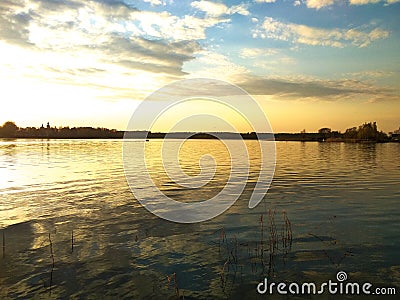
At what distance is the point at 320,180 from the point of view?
126 feet

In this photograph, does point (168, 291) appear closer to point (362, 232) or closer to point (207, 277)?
point (207, 277)

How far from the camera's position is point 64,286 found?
11336 millimetres

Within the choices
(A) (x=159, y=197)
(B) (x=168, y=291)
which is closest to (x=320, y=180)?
(A) (x=159, y=197)

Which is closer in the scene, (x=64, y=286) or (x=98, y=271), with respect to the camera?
(x=64, y=286)

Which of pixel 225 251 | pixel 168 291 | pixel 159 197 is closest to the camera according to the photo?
pixel 168 291

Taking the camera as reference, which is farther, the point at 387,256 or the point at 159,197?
the point at 159,197

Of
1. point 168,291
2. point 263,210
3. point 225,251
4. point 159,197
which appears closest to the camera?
point 168,291

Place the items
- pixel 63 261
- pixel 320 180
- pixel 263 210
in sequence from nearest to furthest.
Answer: pixel 63 261 < pixel 263 210 < pixel 320 180

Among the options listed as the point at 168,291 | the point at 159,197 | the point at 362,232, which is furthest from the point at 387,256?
the point at 159,197

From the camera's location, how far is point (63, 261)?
13469 millimetres

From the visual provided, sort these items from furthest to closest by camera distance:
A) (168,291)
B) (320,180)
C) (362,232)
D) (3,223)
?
(320,180) < (3,223) < (362,232) < (168,291)

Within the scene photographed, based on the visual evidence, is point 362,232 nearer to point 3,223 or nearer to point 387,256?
point 387,256

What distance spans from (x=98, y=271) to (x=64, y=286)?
1464 millimetres

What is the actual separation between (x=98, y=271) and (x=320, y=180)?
3170 centimetres
